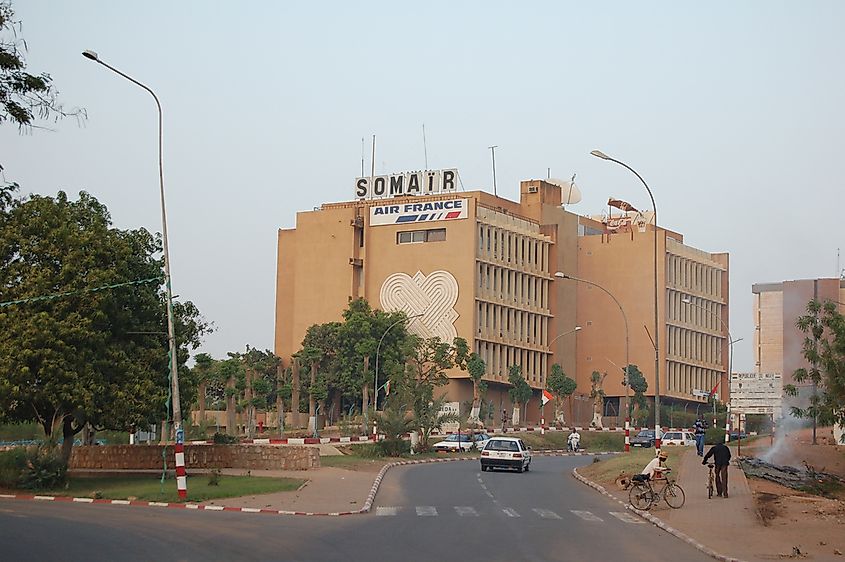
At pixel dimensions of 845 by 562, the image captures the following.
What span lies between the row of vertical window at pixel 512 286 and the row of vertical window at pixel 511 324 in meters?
0.96

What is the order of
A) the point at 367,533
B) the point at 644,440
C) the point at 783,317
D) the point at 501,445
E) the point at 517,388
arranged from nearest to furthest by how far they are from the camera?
the point at 367,533 < the point at 501,445 < the point at 644,440 < the point at 783,317 < the point at 517,388

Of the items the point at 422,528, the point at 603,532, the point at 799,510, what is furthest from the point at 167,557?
the point at 799,510

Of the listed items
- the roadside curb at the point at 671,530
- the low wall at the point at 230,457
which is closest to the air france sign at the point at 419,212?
the low wall at the point at 230,457

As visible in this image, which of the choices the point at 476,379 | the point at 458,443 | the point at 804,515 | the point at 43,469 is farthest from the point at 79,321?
the point at 476,379

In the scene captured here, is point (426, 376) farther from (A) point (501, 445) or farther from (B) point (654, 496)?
(B) point (654, 496)

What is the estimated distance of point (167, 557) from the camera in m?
18.2

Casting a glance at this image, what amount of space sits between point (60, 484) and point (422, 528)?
56.6ft

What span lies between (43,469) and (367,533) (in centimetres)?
1772

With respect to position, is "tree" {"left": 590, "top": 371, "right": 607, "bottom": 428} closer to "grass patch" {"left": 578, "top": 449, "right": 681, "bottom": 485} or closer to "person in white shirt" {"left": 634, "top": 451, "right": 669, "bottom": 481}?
"grass patch" {"left": 578, "top": 449, "right": 681, "bottom": 485}

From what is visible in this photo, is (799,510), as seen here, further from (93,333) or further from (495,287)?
(495,287)

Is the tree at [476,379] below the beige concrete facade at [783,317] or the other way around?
below

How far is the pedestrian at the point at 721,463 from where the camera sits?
31.4 meters

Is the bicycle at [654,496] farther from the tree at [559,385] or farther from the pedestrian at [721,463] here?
the tree at [559,385]

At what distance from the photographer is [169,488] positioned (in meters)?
35.4
